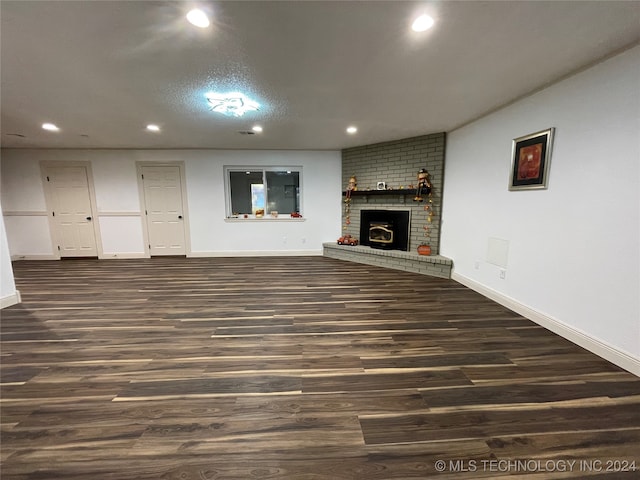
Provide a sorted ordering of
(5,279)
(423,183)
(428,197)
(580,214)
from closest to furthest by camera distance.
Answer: (580,214) → (5,279) → (423,183) → (428,197)

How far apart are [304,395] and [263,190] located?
4760 millimetres

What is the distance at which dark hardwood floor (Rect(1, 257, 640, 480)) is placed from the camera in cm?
119

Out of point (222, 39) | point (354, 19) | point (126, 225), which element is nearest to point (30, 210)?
point (126, 225)

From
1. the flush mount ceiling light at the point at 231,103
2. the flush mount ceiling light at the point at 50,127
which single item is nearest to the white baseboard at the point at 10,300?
the flush mount ceiling light at the point at 50,127

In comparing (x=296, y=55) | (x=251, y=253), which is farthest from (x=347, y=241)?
(x=296, y=55)

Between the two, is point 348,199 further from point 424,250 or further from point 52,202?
point 52,202

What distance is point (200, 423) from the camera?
1396mm

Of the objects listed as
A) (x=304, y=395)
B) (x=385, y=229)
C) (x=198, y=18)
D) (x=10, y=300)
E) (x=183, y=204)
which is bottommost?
(x=304, y=395)

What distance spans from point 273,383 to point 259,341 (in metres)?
0.56

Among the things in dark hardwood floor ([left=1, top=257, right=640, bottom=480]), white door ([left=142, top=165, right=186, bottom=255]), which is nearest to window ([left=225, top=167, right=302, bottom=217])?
white door ([left=142, top=165, right=186, bottom=255])

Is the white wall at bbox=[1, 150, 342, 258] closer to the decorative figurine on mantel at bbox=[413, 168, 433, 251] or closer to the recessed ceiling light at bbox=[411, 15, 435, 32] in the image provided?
the decorative figurine on mantel at bbox=[413, 168, 433, 251]

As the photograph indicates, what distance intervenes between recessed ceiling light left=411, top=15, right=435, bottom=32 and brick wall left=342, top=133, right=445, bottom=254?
9.68 feet

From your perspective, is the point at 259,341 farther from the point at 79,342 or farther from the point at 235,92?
the point at 235,92

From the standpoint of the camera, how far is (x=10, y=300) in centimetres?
297
